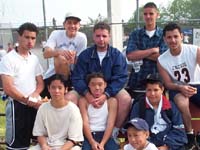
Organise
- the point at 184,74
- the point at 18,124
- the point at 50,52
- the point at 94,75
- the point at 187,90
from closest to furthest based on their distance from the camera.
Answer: the point at 187,90
the point at 94,75
the point at 184,74
the point at 18,124
the point at 50,52

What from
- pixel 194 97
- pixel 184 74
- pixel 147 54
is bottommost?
pixel 194 97

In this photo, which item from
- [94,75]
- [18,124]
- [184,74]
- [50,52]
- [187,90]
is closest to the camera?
[187,90]

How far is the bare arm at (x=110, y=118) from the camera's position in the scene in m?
4.99

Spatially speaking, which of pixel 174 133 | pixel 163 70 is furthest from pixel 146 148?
pixel 163 70

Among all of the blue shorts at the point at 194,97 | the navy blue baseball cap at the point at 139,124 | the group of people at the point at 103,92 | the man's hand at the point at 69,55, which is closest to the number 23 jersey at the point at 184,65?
the group of people at the point at 103,92

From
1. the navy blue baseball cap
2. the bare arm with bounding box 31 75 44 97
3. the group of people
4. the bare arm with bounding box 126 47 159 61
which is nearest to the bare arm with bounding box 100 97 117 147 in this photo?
the group of people

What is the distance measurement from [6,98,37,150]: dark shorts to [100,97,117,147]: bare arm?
3.31 ft

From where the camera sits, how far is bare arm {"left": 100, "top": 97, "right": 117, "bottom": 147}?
499cm

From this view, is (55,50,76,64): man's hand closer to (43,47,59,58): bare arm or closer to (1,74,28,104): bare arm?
(43,47,59,58): bare arm

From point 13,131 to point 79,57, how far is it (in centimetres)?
121

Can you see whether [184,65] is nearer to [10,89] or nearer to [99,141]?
[99,141]

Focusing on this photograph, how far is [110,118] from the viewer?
16.7 ft

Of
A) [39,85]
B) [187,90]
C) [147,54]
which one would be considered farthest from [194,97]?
[39,85]

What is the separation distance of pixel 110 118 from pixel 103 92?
315mm
